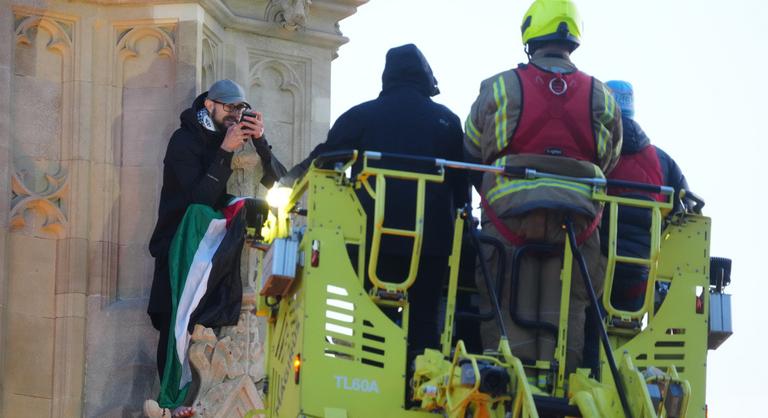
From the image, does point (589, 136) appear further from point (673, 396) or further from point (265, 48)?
point (265, 48)

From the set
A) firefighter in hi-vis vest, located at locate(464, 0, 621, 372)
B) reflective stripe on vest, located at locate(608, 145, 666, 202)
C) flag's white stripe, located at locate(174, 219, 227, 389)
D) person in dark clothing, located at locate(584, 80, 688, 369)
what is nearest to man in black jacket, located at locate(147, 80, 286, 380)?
flag's white stripe, located at locate(174, 219, 227, 389)

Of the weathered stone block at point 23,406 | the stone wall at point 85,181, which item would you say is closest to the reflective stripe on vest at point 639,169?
the stone wall at point 85,181

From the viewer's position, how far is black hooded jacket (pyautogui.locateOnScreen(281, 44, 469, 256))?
15227 mm

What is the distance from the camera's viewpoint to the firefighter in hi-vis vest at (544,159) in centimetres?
1460

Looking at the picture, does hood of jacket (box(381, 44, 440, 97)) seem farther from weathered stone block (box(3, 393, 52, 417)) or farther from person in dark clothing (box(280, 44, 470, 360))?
weathered stone block (box(3, 393, 52, 417))

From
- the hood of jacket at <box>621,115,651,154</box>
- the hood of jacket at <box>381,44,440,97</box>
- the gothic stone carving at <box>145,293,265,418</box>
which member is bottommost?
the gothic stone carving at <box>145,293,265,418</box>

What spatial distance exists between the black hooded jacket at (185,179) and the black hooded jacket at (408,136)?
127 inches

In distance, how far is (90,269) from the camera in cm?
1953

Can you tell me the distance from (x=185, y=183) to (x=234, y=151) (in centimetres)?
49

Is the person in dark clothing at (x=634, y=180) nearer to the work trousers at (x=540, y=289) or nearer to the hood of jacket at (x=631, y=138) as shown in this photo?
the hood of jacket at (x=631, y=138)

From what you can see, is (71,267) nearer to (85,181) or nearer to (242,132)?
(85,181)

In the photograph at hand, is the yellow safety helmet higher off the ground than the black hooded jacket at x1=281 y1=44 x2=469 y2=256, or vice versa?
the yellow safety helmet

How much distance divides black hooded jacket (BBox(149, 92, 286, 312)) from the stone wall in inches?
15.5

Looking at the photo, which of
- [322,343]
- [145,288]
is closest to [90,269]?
[145,288]
